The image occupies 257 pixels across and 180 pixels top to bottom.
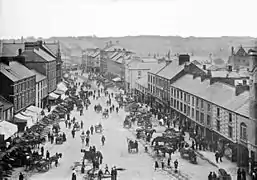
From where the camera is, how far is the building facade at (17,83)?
11.6m

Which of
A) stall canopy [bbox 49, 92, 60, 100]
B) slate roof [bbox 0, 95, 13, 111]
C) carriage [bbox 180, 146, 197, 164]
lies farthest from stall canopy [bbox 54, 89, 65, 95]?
carriage [bbox 180, 146, 197, 164]

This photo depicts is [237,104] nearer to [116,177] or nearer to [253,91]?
[253,91]

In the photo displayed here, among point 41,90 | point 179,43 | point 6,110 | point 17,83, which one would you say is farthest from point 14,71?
point 179,43

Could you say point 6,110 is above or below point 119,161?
above

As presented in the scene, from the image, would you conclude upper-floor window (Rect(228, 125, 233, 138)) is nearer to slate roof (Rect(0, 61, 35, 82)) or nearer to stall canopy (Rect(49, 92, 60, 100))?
slate roof (Rect(0, 61, 35, 82))

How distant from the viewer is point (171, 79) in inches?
631

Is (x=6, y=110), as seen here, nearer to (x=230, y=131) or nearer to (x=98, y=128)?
(x=98, y=128)

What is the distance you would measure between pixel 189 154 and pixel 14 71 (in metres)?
6.16

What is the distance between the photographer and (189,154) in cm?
994

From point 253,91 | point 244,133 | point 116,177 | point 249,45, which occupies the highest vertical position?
point 249,45

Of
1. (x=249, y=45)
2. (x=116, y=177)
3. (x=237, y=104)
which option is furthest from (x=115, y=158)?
(x=249, y=45)

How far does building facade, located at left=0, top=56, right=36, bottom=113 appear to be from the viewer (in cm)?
1165

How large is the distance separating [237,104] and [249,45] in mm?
1629

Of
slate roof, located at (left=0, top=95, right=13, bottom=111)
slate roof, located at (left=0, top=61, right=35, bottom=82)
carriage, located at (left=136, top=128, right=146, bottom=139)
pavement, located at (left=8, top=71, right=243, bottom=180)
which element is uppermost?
slate roof, located at (left=0, top=61, right=35, bottom=82)
